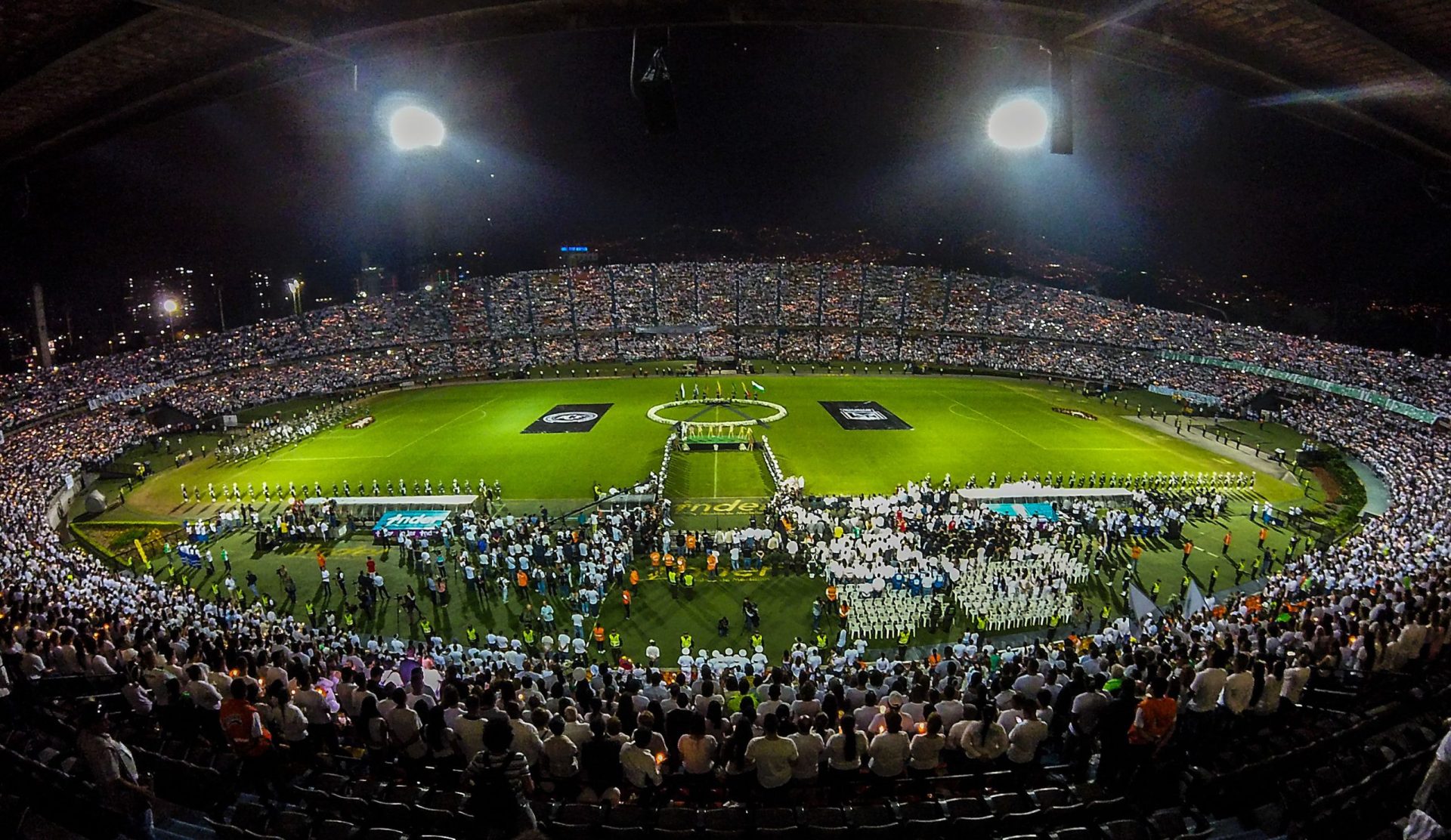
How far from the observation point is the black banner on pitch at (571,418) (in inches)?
1784

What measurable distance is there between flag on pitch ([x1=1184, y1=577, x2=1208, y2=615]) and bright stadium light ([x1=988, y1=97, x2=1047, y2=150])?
13967mm

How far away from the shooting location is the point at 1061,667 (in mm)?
11578

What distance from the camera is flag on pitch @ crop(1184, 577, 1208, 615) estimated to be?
18109 millimetres

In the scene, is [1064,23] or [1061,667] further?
[1061,667]

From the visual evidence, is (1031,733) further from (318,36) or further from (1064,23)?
(318,36)

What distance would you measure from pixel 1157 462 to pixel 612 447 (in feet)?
99.7

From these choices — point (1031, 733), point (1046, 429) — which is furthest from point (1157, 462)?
point (1031, 733)

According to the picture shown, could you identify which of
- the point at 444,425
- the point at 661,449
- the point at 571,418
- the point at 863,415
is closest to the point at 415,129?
the point at 661,449

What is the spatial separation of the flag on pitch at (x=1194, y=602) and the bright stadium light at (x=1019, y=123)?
1397cm

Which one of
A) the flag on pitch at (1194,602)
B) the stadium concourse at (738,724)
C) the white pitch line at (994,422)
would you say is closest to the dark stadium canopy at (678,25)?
the stadium concourse at (738,724)

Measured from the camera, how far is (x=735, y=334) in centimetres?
7950

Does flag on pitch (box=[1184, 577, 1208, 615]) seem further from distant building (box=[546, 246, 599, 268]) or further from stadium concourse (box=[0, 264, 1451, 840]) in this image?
distant building (box=[546, 246, 599, 268])

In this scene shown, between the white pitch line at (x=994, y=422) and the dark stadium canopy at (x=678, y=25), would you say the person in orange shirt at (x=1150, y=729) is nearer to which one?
the dark stadium canopy at (x=678, y=25)

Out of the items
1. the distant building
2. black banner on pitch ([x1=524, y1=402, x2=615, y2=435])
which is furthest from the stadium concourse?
the distant building
